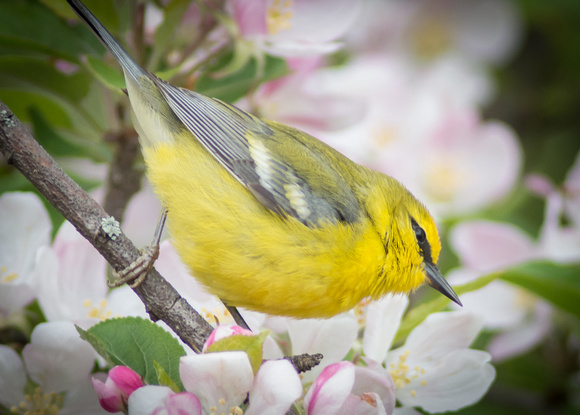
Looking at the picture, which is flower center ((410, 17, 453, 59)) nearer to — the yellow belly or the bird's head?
the bird's head

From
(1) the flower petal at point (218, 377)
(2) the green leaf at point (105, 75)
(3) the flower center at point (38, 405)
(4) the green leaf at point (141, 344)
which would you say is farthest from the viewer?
(2) the green leaf at point (105, 75)

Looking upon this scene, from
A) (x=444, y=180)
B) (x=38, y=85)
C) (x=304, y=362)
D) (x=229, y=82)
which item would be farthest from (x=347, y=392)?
(x=444, y=180)

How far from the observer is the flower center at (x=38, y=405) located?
1.14m

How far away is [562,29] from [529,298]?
1.47 m

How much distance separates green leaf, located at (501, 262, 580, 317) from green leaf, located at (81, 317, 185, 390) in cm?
79

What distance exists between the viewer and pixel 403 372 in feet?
4.07

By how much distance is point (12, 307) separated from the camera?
120 cm

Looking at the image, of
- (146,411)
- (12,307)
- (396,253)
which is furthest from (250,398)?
(396,253)

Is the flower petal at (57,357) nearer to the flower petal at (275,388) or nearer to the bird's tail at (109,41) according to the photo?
the flower petal at (275,388)

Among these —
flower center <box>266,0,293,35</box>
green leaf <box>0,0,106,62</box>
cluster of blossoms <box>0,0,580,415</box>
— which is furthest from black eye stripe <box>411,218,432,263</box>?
green leaf <box>0,0,106,62</box>

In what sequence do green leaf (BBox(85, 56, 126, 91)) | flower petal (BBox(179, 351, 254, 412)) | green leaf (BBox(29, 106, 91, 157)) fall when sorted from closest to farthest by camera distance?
flower petal (BBox(179, 351, 254, 412)) < green leaf (BBox(85, 56, 126, 91)) < green leaf (BBox(29, 106, 91, 157))

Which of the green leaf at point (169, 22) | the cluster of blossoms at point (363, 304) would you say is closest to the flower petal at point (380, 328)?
the cluster of blossoms at point (363, 304)

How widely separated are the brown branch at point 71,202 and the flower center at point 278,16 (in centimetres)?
78

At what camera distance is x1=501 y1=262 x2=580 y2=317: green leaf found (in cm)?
144
